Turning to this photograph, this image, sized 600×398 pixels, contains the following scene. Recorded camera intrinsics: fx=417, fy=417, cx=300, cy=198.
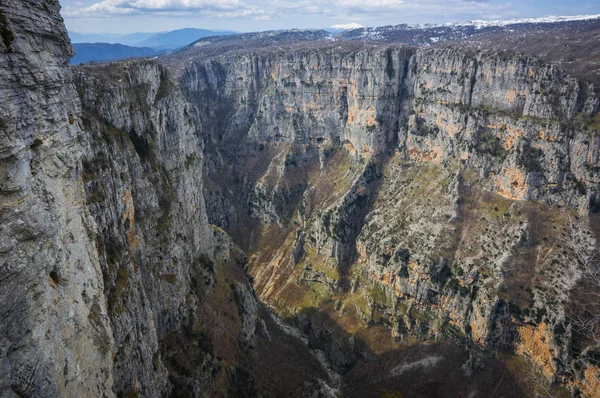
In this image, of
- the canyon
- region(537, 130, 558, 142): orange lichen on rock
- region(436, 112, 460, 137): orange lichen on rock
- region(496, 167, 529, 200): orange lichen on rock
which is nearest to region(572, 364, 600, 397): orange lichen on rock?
the canyon

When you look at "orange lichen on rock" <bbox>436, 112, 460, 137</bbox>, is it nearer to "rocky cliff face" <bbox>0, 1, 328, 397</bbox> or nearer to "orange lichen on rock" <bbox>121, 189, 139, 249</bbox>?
"rocky cliff face" <bbox>0, 1, 328, 397</bbox>

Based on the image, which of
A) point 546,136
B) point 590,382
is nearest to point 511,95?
point 546,136

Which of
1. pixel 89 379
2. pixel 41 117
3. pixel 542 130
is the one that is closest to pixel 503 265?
pixel 542 130

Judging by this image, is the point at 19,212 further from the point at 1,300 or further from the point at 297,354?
the point at 297,354

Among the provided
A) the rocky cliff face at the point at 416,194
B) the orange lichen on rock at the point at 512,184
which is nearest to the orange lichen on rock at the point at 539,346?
the rocky cliff face at the point at 416,194

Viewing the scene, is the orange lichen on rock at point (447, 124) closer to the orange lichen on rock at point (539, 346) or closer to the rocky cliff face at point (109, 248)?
the orange lichen on rock at point (539, 346)

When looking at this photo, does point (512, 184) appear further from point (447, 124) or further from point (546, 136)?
point (447, 124)
